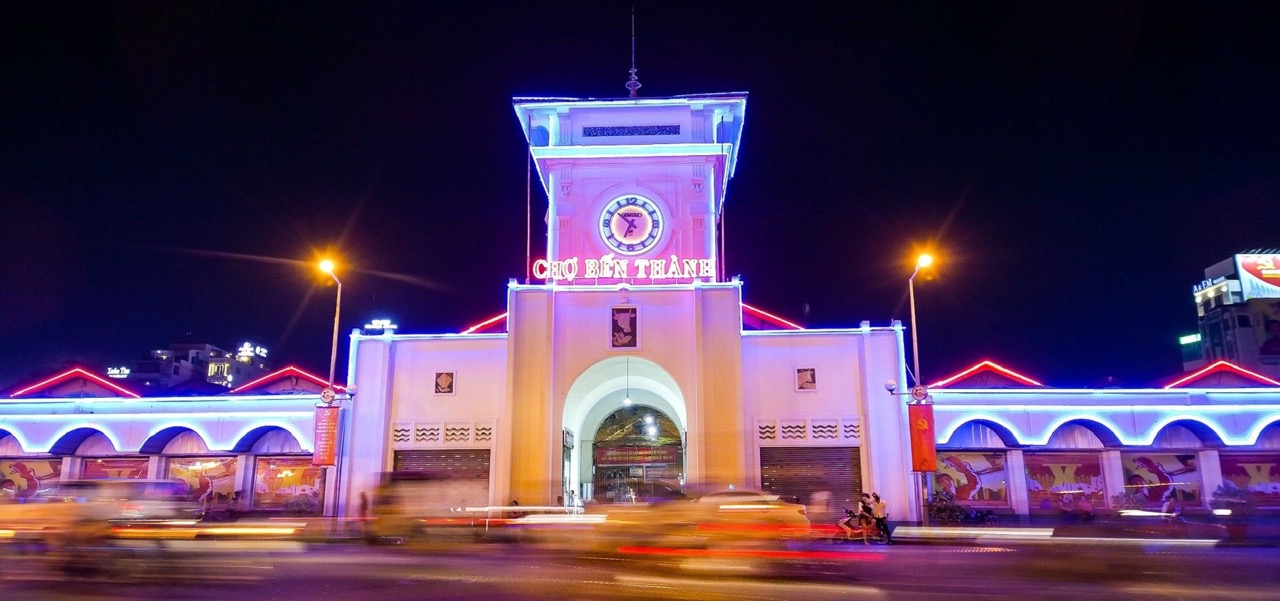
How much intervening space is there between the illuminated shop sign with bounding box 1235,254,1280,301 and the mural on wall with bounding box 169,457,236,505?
7524 cm

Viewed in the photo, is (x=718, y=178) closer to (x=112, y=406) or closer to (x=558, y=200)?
(x=558, y=200)

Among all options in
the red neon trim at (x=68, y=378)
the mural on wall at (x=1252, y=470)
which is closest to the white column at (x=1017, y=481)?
the mural on wall at (x=1252, y=470)

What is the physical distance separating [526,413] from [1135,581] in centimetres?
1861

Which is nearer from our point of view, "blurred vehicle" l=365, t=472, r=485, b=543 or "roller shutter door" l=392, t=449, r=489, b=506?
"blurred vehicle" l=365, t=472, r=485, b=543

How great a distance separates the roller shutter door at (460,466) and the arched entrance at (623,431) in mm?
2700

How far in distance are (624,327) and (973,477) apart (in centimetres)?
1321

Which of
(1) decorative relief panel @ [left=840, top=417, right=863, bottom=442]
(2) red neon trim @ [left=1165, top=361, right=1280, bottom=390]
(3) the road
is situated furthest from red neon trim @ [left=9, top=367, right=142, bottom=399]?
(2) red neon trim @ [left=1165, top=361, right=1280, bottom=390]

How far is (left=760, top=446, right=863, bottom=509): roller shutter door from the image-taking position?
90.9ft

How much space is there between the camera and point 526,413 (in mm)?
27578

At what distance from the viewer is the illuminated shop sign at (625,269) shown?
2909cm

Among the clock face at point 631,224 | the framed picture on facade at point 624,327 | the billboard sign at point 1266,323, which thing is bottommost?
the framed picture on facade at point 624,327

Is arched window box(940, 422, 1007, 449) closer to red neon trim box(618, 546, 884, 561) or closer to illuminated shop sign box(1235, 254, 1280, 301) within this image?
red neon trim box(618, 546, 884, 561)

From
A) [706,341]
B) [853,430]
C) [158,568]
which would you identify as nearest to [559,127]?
[706,341]

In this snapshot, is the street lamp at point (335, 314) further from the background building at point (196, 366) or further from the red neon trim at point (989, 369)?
the background building at point (196, 366)
